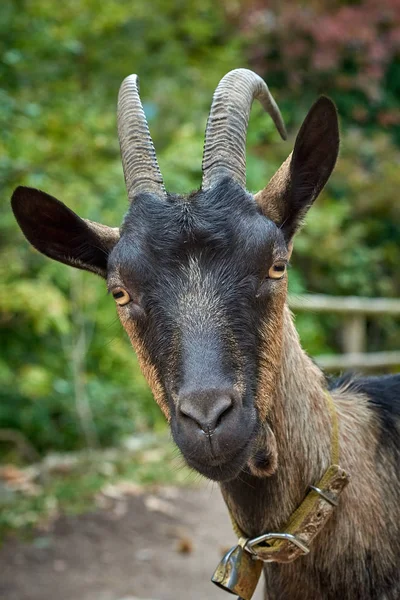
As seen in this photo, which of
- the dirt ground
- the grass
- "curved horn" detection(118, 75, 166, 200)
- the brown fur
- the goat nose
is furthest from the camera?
the grass

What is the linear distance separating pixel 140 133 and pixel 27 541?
4148mm

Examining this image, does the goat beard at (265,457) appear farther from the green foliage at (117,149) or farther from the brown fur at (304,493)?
the green foliage at (117,149)

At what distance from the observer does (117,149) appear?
329 inches

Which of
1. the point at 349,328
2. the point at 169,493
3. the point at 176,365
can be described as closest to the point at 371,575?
the point at 176,365

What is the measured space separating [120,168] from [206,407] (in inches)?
188

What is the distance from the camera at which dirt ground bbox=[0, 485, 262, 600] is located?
5465 mm

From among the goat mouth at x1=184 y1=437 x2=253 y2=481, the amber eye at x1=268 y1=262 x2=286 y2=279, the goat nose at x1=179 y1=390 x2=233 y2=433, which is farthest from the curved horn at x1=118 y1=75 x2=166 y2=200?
the goat mouth at x1=184 y1=437 x2=253 y2=481

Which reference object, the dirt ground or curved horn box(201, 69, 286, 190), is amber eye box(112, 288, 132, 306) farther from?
the dirt ground

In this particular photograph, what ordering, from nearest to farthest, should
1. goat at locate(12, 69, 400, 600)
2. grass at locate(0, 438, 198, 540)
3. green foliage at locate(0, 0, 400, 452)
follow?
goat at locate(12, 69, 400, 600), green foliage at locate(0, 0, 400, 452), grass at locate(0, 438, 198, 540)

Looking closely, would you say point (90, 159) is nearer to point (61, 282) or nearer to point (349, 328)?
point (61, 282)

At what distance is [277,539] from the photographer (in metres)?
2.79

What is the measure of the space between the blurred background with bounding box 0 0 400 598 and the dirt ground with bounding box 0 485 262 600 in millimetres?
234

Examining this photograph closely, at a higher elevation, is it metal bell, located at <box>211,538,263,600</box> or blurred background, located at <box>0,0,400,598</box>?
blurred background, located at <box>0,0,400,598</box>

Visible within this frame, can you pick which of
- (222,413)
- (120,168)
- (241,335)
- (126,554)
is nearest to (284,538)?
(222,413)
